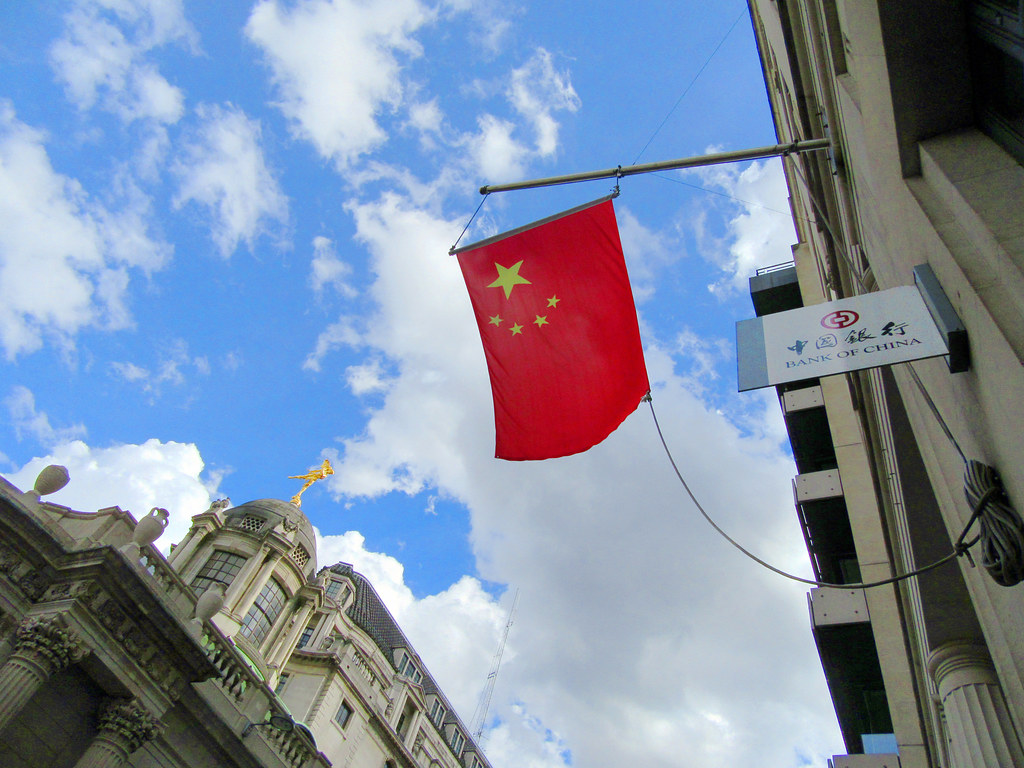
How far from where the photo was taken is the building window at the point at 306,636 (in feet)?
135

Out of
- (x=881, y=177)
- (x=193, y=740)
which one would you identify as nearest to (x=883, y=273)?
(x=881, y=177)

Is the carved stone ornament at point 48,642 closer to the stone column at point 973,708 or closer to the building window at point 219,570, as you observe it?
the stone column at point 973,708

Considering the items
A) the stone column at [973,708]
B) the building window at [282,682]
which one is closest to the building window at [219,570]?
the building window at [282,682]

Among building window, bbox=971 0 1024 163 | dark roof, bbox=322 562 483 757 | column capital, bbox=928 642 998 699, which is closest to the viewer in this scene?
building window, bbox=971 0 1024 163

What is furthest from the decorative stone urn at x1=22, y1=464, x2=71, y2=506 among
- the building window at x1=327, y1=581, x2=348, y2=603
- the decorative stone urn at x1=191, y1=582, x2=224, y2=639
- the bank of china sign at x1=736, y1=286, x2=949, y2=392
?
the building window at x1=327, y1=581, x2=348, y2=603

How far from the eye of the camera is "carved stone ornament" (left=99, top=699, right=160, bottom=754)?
14523 mm

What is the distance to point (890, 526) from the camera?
1198 cm

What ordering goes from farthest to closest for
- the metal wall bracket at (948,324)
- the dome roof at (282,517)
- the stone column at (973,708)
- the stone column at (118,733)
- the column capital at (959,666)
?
the dome roof at (282,517) → the stone column at (118,733) → the column capital at (959,666) → the stone column at (973,708) → the metal wall bracket at (948,324)

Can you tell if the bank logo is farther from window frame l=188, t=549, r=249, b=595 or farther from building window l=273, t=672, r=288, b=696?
building window l=273, t=672, r=288, b=696

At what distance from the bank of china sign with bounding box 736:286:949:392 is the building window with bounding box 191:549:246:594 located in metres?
35.6

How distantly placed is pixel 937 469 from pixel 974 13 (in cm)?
417

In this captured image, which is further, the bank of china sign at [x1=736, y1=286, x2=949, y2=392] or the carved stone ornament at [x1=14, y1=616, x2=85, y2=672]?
the carved stone ornament at [x1=14, y1=616, x2=85, y2=672]

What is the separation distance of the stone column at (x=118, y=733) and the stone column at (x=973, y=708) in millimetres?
15976

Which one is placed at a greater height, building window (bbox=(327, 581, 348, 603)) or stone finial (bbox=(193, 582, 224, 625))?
building window (bbox=(327, 581, 348, 603))
